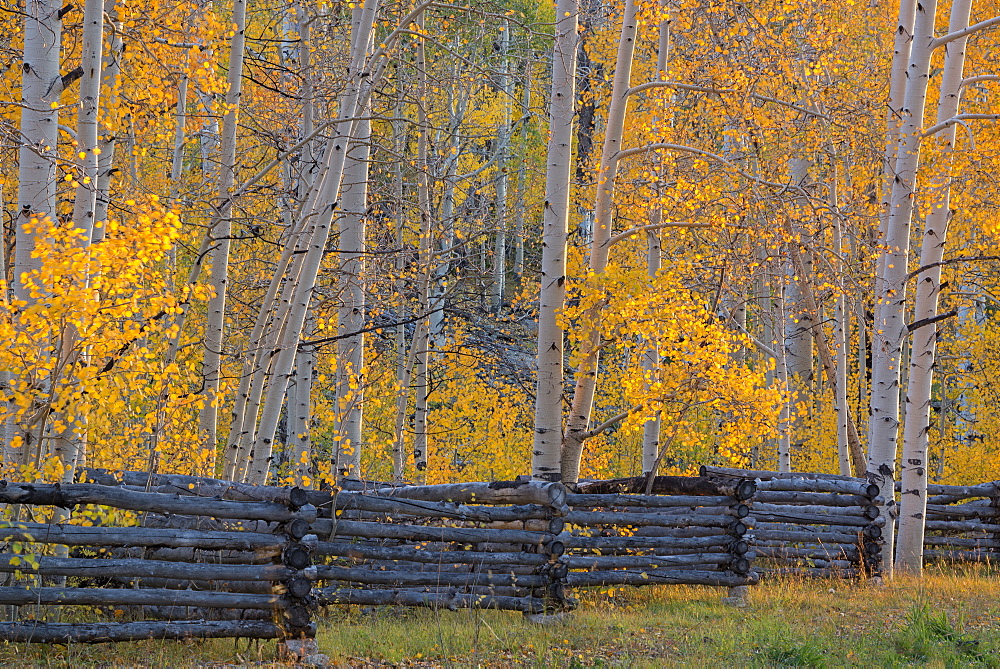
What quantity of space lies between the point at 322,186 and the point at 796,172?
1080 centimetres

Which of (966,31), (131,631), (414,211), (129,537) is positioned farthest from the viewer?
(414,211)

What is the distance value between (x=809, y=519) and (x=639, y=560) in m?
2.67

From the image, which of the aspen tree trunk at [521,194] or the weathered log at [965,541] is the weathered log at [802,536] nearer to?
the weathered log at [965,541]

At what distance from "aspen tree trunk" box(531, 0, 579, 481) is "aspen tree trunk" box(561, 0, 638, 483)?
347 mm

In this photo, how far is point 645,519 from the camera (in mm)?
8523

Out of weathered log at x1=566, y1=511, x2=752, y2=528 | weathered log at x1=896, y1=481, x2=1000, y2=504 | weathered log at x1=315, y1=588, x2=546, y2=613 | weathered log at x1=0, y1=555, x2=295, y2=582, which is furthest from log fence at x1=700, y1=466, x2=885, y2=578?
weathered log at x1=0, y1=555, x2=295, y2=582

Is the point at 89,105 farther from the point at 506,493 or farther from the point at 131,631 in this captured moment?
the point at 506,493

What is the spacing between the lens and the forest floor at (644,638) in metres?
5.84

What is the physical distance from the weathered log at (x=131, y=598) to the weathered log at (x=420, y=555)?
Answer: 27.6 inches

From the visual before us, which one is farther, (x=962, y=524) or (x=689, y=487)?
(x=962, y=524)

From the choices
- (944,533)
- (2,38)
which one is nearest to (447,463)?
(944,533)

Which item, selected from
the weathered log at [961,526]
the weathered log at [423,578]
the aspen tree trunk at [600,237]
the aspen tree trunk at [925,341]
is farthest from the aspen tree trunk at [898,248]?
the weathered log at [423,578]

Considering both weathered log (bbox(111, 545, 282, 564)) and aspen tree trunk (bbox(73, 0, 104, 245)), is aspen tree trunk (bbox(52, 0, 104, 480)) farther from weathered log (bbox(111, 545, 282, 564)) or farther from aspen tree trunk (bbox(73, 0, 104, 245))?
weathered log (bbox(111, 545, 282, 564))

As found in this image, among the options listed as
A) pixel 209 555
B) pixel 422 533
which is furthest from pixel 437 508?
pixel 209 555
